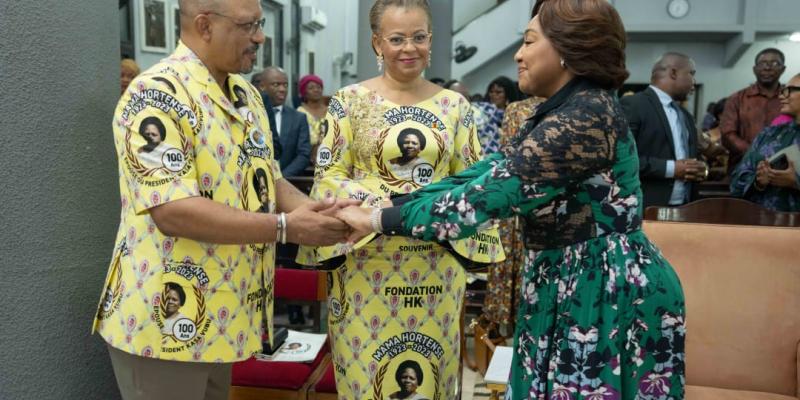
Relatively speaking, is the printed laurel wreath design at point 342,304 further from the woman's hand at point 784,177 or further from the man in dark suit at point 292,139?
the man in dark suit at point 292,139

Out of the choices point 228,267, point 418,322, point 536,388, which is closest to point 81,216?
point 228,267

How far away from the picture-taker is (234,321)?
1.64 metres

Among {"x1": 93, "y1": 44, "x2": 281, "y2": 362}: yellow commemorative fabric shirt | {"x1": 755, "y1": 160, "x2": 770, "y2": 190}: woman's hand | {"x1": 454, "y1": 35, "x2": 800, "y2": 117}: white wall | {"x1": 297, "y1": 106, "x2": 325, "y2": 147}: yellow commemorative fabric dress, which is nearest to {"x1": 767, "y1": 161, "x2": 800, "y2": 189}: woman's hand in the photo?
{"x1": 755, "y1": 160, "x2": 770, "y2": 190}: woman's hand

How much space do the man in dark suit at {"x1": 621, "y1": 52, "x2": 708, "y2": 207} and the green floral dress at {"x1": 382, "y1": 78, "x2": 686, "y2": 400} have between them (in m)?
2.46

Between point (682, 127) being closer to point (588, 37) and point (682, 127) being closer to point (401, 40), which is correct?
point (401, 40)

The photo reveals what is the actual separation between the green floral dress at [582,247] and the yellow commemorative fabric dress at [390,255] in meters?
0.49

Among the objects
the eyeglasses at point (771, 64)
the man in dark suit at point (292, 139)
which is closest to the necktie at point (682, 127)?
the eyeglasses at point (771, 64)

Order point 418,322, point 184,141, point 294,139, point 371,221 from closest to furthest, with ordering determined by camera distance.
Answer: point 184,141
point 371,221
point 418,322
point 294,139

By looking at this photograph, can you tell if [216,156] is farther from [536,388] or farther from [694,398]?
[694,398]

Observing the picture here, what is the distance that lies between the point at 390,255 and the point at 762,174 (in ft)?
9.09

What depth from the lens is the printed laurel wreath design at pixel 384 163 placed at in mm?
2068

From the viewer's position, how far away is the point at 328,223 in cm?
182

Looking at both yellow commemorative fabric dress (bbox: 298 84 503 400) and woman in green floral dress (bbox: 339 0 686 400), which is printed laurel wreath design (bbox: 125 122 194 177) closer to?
woman in green floral dress (bbox: 339 0 686 400)

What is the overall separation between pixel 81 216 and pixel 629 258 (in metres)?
1.40
